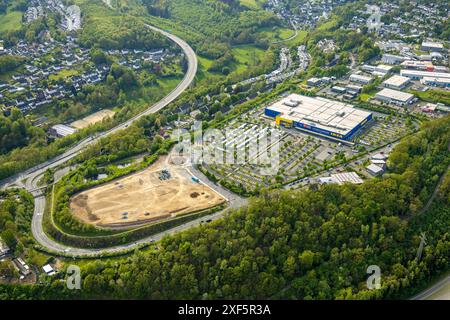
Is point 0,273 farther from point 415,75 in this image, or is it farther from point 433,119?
point 415,75

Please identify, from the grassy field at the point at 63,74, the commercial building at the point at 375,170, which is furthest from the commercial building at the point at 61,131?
the commercial building at the point at 375,170

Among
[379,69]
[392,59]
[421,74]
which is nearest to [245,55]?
[379,69]

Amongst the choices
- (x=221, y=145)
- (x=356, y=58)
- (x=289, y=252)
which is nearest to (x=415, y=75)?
(x=356, y=58)

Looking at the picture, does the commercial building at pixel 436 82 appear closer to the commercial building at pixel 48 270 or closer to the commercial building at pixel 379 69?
the commercial building at pixel 379 69

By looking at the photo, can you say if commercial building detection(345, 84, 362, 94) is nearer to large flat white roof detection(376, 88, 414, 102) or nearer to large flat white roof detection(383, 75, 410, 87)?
large flat white roof detection(376, 88, 414, 102)

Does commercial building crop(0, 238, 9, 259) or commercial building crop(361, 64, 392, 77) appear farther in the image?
commercial building crop(361, 64, 392, 77)

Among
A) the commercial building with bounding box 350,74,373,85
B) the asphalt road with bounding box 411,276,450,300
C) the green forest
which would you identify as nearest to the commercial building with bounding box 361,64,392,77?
the commercial building with bounding box 350,74,373,85
